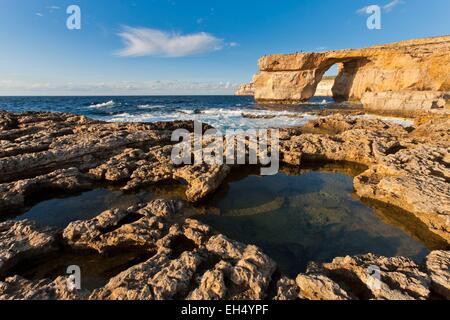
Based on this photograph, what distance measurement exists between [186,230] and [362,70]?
59701 millimetres

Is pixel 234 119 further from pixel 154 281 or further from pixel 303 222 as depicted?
pixel 154 281

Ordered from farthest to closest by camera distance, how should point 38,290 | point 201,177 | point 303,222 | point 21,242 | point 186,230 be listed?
point 201,177 < point 303,222 < point 186,230 < point 21,242 < point 38,290

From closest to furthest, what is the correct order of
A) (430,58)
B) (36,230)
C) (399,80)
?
(36,230)
(430,58)
(399,80)

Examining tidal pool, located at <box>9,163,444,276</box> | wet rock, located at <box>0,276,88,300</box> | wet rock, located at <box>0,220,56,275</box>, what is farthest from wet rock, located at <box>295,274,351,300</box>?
wet rock, located at <box>0,220,56,275</box>

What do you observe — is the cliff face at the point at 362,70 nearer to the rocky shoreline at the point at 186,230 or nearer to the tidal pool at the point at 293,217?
the rocky shoreline at the point at 186,230

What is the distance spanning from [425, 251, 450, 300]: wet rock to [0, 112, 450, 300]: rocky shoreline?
2 centimetres

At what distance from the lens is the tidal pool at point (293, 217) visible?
5.98 m

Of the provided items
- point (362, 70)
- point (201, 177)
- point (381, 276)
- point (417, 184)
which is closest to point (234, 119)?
point (201, 177)

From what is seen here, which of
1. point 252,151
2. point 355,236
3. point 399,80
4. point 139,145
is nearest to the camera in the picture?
point 355,236

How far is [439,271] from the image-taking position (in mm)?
4523
